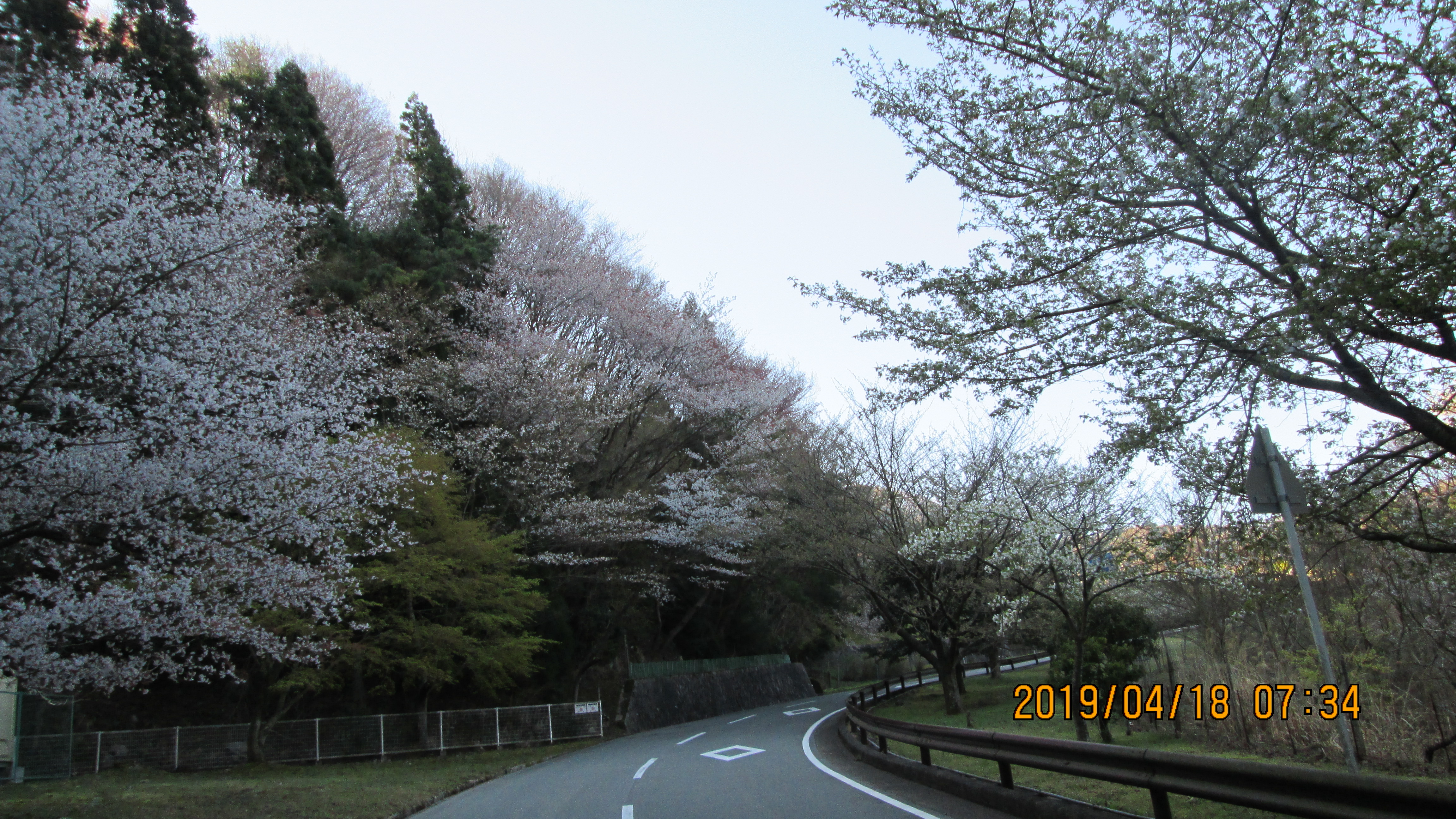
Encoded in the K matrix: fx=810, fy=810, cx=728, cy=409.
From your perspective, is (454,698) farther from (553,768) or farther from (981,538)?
(981,538)

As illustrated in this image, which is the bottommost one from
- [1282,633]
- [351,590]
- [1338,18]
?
[1282,633]

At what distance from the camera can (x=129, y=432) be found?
356 inches

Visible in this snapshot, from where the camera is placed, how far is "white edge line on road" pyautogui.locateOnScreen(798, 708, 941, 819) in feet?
23.3

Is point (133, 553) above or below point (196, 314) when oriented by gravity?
below

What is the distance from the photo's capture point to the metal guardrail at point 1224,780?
3863mm

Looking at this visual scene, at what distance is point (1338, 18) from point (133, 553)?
1409 cm

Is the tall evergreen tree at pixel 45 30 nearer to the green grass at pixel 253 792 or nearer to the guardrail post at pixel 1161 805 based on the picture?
the green grass at pixel 253 792

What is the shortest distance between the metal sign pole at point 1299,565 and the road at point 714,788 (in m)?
2.64

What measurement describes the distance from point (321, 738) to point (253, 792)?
22.8ft

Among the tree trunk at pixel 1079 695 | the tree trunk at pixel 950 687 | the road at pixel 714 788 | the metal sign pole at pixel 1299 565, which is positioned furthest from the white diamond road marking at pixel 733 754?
the metal sign pole at pixel 1299 565

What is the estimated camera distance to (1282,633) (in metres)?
15.3

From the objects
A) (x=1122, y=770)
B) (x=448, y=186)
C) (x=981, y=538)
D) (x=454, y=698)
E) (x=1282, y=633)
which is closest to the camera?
(x=1122, y=770)

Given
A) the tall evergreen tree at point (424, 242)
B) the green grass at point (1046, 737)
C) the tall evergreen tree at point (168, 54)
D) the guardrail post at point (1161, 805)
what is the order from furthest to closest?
the tall evergreen tree at point (424, 242), the tall evergreen tree at point (168, 54), the green grass at point (1046, 737), the guardrail post at point (1161, 805)

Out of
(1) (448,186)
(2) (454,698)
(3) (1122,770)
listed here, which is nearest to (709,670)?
(2) (454,698)
